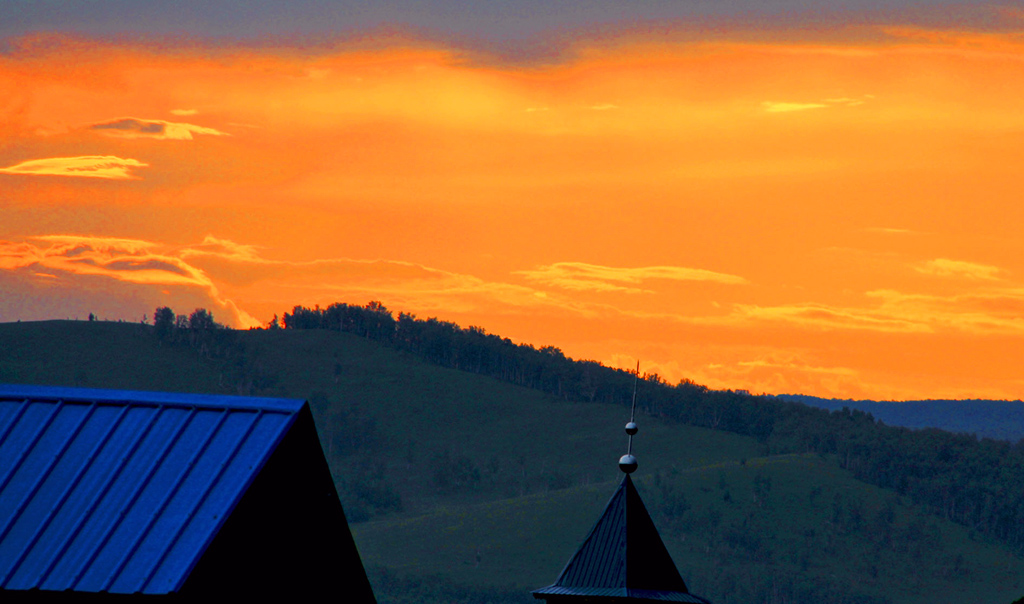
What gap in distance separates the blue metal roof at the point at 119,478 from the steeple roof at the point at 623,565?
A: 753 inches

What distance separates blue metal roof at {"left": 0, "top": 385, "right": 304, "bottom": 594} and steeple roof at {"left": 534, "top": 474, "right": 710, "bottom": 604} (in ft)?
62.8

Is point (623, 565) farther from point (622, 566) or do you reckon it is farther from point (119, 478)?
point (119, 478)

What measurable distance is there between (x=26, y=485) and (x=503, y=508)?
17973cm

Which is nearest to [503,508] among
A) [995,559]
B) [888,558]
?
[888,558]

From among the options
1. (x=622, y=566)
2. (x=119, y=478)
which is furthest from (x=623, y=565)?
(x=119, y=478)

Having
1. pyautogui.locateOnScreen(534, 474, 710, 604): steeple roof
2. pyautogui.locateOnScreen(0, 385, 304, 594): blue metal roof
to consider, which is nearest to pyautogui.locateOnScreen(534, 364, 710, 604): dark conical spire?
pyautogui.locateOnScreen(534, 474, 710, 604): steeple roof

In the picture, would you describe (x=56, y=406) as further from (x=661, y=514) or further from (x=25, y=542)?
(x=661, y=514)

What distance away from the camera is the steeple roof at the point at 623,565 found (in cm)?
3534

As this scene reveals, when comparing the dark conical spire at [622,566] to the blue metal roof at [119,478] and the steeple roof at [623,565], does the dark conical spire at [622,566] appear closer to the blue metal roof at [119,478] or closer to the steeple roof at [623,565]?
the steeple roof at [623,565]

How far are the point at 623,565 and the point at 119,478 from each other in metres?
20.3

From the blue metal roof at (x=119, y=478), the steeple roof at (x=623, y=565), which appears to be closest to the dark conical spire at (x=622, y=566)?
the steeple roof at (x=623, y=565)

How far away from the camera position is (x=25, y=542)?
55.1 ft

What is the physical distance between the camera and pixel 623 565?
35.6m

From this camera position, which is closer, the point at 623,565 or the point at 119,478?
the point at 119,478
